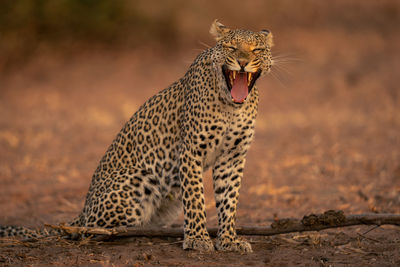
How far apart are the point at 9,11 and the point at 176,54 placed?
21.3ft

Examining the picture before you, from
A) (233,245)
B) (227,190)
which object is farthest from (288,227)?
(227,190)

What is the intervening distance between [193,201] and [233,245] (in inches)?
23.7

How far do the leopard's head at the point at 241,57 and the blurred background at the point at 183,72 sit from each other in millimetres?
303

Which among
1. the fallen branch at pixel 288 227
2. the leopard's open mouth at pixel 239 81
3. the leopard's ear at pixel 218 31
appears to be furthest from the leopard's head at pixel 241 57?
the fallen branch at pixel 288 227

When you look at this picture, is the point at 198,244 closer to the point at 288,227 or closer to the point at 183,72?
the point at 288,227

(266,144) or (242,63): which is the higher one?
(266,144)

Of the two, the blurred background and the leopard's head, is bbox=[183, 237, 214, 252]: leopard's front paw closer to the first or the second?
the leopard's head

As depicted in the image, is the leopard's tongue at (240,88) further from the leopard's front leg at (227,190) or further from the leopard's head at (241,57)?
the leopard's front leg at (227,190)

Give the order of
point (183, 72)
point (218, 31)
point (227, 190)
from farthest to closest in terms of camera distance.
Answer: point (183, 72)
point (227, 190)
point (218, 31)

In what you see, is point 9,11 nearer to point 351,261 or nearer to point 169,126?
point 169,126

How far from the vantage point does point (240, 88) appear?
627 cm

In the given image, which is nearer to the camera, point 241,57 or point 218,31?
point 241,57

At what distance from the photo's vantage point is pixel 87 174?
11953mm

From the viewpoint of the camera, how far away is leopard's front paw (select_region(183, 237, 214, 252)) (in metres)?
6.34
